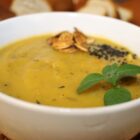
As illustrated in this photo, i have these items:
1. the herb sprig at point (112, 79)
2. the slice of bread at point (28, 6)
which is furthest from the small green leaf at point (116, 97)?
the slice of bread at point (28, 6)

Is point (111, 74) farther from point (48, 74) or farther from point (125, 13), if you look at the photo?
point (125, 13)

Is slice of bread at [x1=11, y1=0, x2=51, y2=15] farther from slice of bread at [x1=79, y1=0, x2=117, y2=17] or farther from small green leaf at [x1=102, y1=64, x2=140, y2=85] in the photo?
small green leaf at [x1=102, y1=64, x2=140, y2=85]

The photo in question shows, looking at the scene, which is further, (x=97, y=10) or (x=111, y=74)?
(x=97, y=10)

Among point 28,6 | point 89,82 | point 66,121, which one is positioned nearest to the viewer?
point 66,121

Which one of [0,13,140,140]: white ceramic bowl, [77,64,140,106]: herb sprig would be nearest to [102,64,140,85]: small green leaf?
[77,64,140,106]: herb sprig

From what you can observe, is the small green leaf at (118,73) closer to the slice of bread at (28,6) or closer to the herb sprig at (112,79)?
the herb sprig at (112,79)

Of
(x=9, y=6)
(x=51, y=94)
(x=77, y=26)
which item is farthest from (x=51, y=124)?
(x=9, y=6)

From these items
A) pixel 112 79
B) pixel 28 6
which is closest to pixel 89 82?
pixel 112 79
